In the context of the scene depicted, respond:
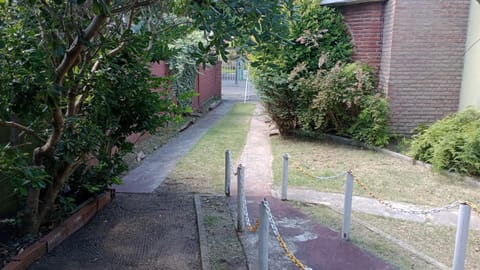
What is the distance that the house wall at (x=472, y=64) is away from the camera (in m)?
9.40

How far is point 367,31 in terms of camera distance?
1104 cm

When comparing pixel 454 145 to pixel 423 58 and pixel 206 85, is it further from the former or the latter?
pixel 206 85

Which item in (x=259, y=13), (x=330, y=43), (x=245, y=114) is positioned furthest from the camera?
(x=245, y=114)

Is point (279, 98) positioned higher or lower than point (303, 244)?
higher

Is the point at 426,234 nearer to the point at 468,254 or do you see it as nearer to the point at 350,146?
the point at 468,254

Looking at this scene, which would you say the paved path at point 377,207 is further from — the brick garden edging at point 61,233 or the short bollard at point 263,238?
the short bollard at point 263,238

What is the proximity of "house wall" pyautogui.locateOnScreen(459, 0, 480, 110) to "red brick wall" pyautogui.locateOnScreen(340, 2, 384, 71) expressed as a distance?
2.03 metres

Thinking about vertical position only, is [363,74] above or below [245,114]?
above

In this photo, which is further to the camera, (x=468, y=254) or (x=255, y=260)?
(x=468, y=254)

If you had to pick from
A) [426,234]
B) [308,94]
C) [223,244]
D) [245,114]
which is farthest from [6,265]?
[245,114]

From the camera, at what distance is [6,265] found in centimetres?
373

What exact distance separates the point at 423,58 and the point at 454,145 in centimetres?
314

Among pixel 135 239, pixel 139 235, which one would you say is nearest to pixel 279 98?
pixel 139 235

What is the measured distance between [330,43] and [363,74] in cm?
160
